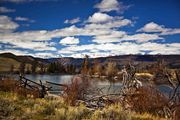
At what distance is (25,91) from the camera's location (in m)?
16.2

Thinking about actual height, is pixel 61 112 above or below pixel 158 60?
below

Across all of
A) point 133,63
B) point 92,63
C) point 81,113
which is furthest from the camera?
point 92,63

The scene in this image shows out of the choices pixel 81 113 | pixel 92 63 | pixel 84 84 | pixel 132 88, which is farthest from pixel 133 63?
pixel 81 113

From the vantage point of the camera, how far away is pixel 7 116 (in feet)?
26.7

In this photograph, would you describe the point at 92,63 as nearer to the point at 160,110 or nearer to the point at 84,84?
the point at 84,84

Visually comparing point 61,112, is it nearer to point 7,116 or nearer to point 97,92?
point 7,116

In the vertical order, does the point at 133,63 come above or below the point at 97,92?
above

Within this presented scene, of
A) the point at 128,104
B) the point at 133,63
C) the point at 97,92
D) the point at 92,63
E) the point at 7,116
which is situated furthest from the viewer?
the point at 92,63

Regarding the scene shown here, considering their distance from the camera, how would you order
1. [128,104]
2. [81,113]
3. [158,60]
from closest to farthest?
[81,113] < [158,60] < [128,104]

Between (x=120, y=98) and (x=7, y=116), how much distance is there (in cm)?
711

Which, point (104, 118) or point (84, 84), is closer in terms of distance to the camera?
point (104, 118)

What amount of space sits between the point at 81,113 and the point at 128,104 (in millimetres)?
4892

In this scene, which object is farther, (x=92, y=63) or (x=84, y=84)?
(x=92, y=63)

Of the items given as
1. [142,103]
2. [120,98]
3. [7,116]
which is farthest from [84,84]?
[7,116]
